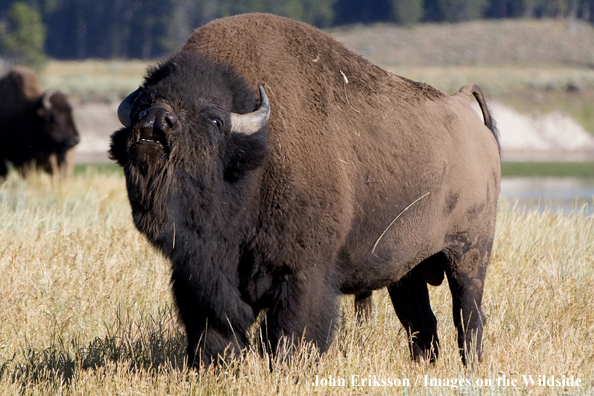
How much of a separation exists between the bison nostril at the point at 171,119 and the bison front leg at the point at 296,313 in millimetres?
1109

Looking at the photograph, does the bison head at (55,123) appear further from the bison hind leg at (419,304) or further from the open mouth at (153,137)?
the open mouth at (153,137)

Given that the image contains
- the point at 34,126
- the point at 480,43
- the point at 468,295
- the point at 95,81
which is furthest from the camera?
the point at 480,43

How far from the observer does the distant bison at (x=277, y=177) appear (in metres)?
4.25

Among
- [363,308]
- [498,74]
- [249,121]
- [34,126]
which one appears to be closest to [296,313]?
[249,121]

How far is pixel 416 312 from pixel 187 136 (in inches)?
101

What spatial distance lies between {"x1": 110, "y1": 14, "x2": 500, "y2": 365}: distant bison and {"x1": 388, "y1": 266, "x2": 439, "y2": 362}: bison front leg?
47 centimetres

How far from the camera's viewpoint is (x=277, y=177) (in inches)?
174

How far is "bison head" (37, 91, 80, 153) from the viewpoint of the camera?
16984 mm

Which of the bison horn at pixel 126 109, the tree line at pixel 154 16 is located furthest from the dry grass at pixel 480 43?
the bison horn at pixel 126 109

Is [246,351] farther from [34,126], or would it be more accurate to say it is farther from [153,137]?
[34,126]

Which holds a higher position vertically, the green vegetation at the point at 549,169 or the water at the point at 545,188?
the water at the point at 545,188

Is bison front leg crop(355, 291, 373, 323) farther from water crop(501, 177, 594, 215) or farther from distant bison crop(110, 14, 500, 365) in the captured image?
water crop(501, 177, 594, 215)

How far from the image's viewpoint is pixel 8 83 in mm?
17375

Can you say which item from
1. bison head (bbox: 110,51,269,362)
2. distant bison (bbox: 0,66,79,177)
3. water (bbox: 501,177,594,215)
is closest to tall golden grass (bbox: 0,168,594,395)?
bison head (bbox: 110,51,269,362)
